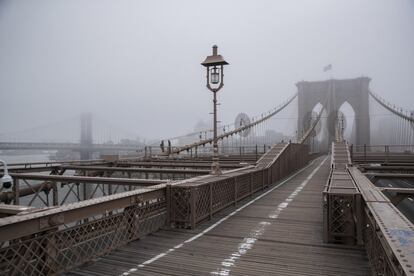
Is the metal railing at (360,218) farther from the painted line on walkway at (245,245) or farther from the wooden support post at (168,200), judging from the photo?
the wooden support post at (168,200)

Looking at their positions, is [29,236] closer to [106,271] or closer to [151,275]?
[106,271]

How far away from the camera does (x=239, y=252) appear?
6.25 m

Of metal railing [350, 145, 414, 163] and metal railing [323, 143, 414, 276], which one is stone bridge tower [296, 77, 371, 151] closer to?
metal railing [350, 145, 414, 163]

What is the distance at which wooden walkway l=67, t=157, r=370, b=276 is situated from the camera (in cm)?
538

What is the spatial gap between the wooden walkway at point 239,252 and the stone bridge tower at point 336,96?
84842 millimetres

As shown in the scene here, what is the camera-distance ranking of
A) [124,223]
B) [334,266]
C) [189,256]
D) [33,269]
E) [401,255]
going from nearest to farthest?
[401,255] → [33,269] → [334,266] → [189,256] → [124,223]

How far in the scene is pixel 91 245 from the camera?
5.82 metres

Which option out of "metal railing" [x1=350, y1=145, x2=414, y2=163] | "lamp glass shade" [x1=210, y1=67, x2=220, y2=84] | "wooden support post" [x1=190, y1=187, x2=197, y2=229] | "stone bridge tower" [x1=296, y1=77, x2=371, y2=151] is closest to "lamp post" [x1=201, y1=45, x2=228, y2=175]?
"lamp glass shade" [x1=210, y1=67, x2=220, y2=84]

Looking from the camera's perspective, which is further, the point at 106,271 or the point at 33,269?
the point at 106,271

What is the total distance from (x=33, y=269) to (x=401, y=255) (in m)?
4.50

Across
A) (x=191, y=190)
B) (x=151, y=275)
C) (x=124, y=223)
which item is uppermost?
(x=191, y=190)

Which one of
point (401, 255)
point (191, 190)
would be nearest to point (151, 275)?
point (191, 190)

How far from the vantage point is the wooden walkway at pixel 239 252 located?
538cm

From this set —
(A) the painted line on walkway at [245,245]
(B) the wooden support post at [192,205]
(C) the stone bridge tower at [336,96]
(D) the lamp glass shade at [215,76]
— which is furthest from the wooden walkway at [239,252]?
(C) the stone bridge tower at [336,96]
